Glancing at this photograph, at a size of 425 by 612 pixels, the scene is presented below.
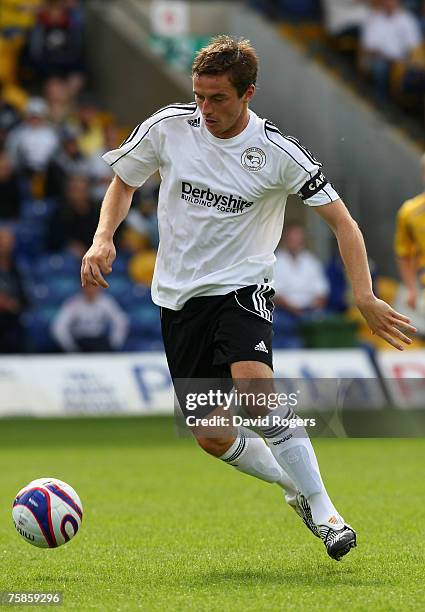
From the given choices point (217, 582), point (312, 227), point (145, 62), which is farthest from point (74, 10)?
point (217, 582)

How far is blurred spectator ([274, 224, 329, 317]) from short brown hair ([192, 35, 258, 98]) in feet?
33.1

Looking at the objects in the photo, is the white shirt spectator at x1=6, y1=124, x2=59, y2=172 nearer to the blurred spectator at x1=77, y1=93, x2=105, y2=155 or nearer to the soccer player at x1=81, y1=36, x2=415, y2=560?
the blurred spectator at x1=77, y1=93, x2=105, y2=155

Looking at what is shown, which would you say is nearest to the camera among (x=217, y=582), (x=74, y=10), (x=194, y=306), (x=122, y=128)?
(x=217, y=582)

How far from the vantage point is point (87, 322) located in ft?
48.7

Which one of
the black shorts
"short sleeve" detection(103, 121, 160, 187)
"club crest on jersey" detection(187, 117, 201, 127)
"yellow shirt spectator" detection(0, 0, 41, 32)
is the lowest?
"yellow shirt spectator" detection(0, 0, 41, 32)

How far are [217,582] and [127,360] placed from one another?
8.89 metres

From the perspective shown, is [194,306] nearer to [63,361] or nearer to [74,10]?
[63,361]

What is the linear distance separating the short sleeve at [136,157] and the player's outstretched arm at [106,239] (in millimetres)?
59

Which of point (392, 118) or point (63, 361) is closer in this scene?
point (63, 361)

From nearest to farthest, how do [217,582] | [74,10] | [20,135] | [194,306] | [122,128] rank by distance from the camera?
[217,582] < [194,306] < [20,135] < [74,10] < [122,128]

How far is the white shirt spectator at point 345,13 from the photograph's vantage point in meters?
19.4

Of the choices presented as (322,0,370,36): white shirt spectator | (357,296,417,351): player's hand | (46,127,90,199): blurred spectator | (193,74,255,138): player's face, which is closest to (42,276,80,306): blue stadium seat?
(46,127,90,199): blurred spectator

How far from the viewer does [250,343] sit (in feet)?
18.8

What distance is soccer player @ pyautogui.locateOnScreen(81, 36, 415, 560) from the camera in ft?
18.6
